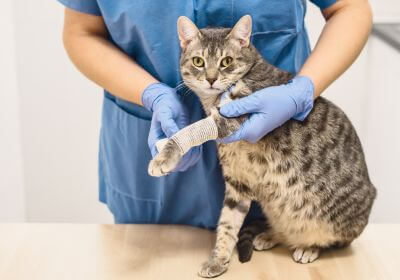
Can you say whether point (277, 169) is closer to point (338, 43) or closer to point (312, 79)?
point (312, 79)

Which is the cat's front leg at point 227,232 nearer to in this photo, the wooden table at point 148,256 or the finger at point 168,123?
the wooden table at point 148,256

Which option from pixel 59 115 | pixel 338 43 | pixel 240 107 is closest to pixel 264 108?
pixel 240 107

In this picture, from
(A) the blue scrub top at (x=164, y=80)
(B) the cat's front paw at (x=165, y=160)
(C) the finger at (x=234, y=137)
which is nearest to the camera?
(B) the cat's front paw at (x=165, y=160)

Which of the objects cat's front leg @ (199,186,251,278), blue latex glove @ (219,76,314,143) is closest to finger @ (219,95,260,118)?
blue latex glove @ (219,76,314,143)

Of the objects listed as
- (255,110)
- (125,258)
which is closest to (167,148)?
(255,110)

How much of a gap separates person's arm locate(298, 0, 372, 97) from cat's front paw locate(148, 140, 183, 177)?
0.37 m

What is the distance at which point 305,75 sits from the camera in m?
1.31

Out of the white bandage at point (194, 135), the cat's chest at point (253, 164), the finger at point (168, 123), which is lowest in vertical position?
the cat's chest at point (253, 164)

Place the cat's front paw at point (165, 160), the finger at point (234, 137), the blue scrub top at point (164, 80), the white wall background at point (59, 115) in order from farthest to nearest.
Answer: the white wall background at point (59, 115), the blue scrub top at point (164, 80), the finger at point (234, 137), the cat's front paw at point (165, 160)

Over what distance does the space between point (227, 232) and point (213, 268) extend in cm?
11

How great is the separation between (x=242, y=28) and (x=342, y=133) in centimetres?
35

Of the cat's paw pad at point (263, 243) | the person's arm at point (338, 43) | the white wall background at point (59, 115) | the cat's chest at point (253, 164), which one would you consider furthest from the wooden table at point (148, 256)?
the white wall background at point (59, 115)

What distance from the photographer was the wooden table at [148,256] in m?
1.25

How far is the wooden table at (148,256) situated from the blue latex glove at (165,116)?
200 millimetres
